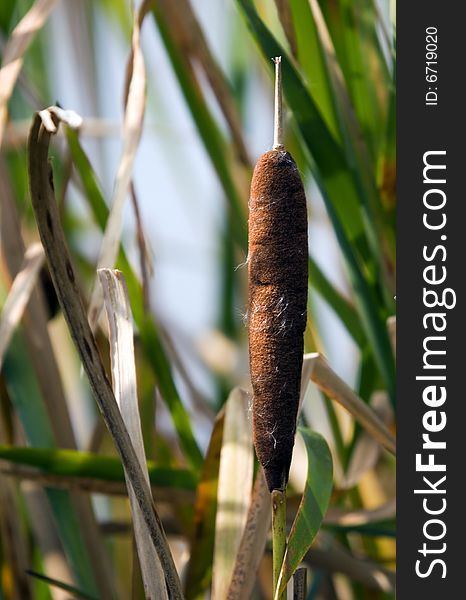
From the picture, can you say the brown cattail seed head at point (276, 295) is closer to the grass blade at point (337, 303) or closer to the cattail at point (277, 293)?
the cattail at point (277, 293)

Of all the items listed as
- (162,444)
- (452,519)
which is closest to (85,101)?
(162,444)

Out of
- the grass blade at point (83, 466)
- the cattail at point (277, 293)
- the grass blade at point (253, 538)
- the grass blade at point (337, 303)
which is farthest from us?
the grass blade at point (337, 303)

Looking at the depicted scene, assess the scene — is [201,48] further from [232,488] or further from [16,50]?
[232,488]

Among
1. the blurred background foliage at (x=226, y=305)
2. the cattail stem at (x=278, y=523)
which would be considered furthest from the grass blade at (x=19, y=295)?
the cattail stem at (x=278, y=523)

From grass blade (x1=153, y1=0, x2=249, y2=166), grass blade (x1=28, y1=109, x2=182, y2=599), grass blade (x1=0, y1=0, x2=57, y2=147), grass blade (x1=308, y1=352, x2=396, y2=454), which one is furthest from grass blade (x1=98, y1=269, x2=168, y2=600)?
grass blade (x1=153, y1=0, x2=249, y2=166)

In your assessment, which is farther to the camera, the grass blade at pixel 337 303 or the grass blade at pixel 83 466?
the grass blade at pixel 337 303

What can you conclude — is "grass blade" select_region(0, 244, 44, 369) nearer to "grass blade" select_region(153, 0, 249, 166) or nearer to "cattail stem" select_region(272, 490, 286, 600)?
"grass blade" select_region(153, 0, 249, 166)

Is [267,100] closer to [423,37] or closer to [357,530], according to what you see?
[423,37]
